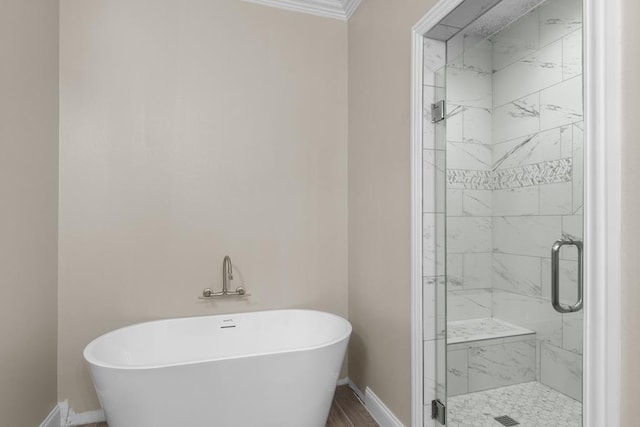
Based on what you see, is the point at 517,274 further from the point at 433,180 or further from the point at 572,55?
the point at 572,55

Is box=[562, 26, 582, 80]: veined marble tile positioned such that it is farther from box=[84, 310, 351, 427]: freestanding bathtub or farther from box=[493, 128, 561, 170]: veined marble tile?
box=[84, 310, 351, 427]: freestanding bathtub

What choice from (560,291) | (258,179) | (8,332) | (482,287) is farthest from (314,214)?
(8,332)

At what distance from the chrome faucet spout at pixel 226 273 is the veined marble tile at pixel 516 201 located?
5.57ft

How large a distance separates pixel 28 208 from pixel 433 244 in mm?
2105

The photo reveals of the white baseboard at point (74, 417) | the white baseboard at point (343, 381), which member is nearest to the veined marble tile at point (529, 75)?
the white baseboard at point (343, 381)

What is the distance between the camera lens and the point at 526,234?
1.66 meters

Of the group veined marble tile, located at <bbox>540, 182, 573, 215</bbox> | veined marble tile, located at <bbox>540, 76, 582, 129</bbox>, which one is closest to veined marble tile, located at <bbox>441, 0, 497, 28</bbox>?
veined marble tile, located at <bbox>540, 76, 582, 129</bbox>

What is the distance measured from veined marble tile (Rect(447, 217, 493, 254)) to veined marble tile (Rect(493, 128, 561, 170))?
0.29 m

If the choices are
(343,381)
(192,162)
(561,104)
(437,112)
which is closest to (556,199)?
(561,104)

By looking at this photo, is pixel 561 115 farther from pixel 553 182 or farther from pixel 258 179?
pixel 258 179

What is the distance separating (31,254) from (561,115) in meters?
2.59

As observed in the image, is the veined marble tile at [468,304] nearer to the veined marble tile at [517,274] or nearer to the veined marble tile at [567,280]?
the veined marble tile at [517,274]

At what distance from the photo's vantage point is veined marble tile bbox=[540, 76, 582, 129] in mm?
1342

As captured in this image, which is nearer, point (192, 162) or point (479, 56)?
point (479, 56)
